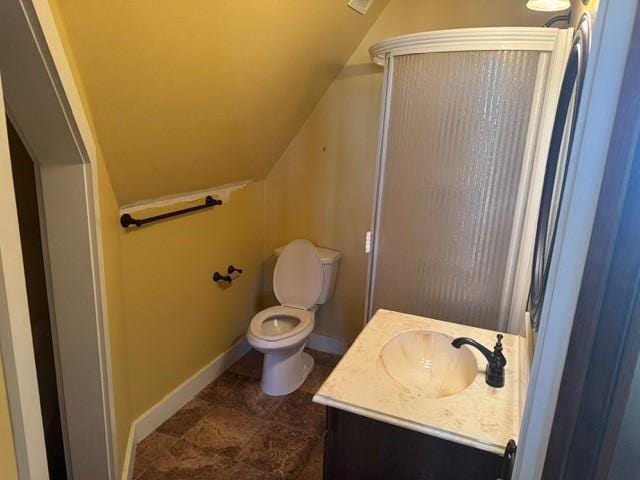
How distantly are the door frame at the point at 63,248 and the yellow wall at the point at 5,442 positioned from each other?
0.01m

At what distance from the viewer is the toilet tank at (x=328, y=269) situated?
9.36 feet

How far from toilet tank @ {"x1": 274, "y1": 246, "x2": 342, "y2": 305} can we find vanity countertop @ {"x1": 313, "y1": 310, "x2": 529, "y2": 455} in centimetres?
134

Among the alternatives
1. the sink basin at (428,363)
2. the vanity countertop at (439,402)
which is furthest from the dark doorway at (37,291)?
the sink basin at (428,363)

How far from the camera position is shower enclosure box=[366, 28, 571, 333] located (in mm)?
1622

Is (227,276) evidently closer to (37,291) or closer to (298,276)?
(298,276)

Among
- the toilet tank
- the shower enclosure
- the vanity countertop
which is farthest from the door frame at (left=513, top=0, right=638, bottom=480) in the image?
the toilet tank

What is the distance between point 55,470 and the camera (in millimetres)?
1919

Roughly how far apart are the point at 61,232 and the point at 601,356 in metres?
1.54

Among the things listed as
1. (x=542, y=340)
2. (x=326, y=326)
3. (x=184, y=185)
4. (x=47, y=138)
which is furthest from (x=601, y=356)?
(x=326, y=326)

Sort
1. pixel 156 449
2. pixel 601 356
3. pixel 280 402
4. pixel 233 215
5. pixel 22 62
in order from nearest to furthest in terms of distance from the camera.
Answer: pixel 601 356 < pixel 22 62 < pixel 156 449 < pixel 280 402 < pixel 233 215

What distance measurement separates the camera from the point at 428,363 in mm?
1648

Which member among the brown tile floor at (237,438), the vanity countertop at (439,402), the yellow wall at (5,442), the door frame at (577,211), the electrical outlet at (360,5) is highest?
the electrical outlet at (360,5)

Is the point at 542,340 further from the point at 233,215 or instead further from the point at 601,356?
the point at 233,215

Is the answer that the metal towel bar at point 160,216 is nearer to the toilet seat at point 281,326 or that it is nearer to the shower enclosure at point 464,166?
the toilet seat at point 281,326
